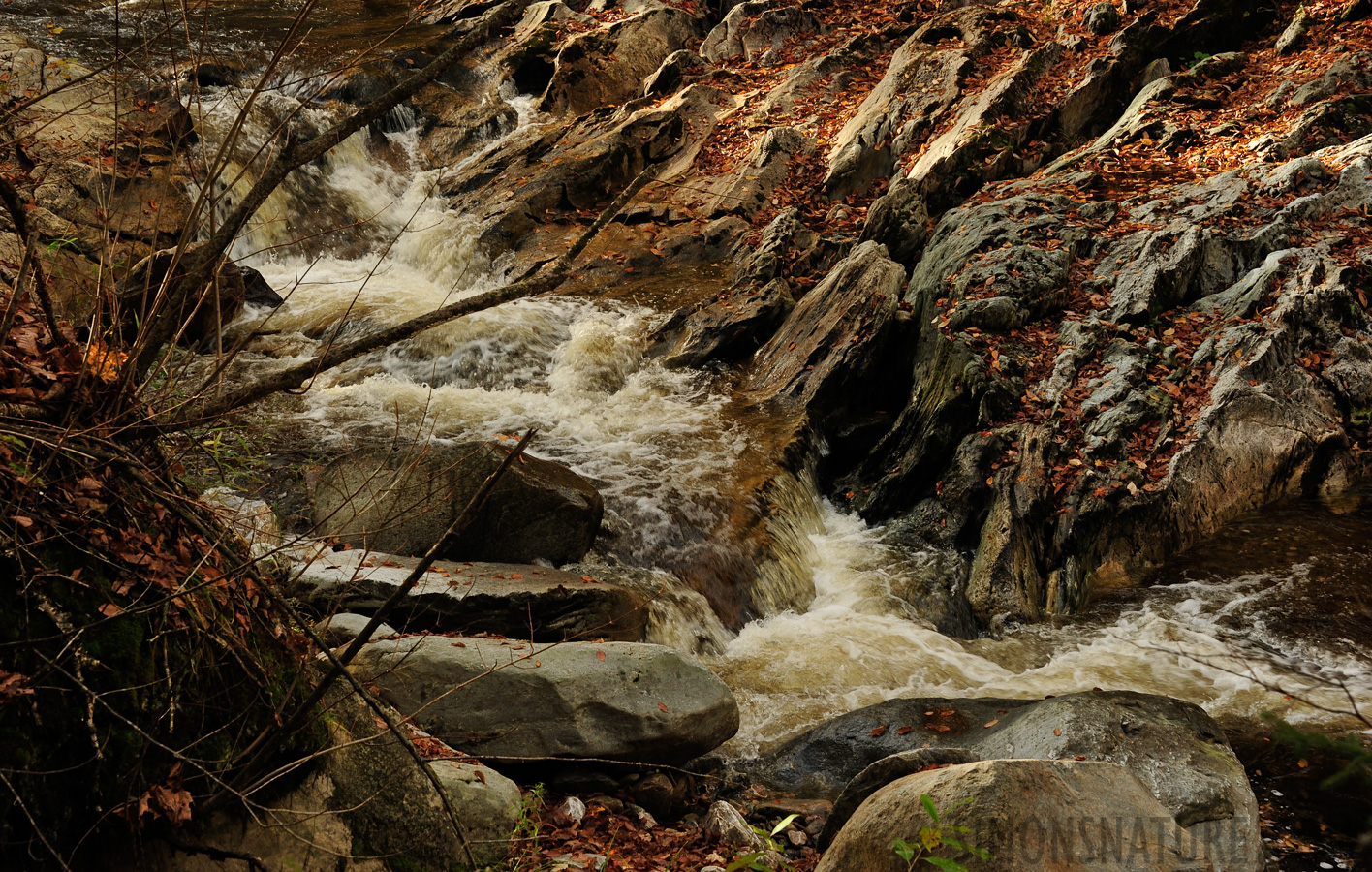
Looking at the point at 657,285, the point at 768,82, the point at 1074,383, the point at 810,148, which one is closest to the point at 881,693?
the point at 1074,383

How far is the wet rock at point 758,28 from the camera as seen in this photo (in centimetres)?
1728

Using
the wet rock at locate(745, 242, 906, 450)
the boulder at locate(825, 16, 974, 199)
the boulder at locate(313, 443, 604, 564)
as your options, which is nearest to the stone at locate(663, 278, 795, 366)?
the wet rock at locate(745, 242, 906, 450)

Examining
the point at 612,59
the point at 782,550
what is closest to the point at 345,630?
the point at 782,550

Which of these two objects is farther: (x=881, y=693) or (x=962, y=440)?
(x=962, y=440)

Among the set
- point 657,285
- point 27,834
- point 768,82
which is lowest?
point 27,834

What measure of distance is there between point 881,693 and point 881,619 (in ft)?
3.75

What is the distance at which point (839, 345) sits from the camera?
31.8 feet

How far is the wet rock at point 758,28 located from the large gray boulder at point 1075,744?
15465 mm

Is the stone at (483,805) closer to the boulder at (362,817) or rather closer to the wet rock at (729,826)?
the boulder at (362,817)

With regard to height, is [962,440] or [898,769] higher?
[962,440]

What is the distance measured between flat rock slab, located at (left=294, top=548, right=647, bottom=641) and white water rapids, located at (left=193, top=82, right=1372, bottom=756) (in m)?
0.91

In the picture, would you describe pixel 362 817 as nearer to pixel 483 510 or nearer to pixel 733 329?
pixel 483 510

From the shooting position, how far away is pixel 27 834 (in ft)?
6.51

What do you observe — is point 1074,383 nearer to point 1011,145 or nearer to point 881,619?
point 881,619
